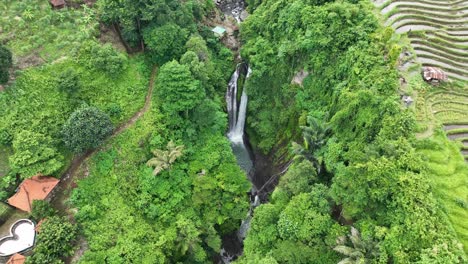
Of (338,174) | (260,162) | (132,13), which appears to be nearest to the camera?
(338,174)

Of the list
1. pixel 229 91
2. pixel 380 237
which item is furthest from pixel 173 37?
pixel 380 237

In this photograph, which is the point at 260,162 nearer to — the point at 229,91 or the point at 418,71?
the point at 229,91

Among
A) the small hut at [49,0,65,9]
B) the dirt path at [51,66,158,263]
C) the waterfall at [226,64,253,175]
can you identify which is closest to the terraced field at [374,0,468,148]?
the waterfall at [226,64,253,175]

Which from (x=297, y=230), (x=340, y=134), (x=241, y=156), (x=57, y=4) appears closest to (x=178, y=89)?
(x=241, y=156)

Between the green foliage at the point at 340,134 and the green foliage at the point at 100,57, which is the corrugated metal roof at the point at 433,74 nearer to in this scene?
the green foliage at the point at 340,134

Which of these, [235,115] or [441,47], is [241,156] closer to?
[235,115]
